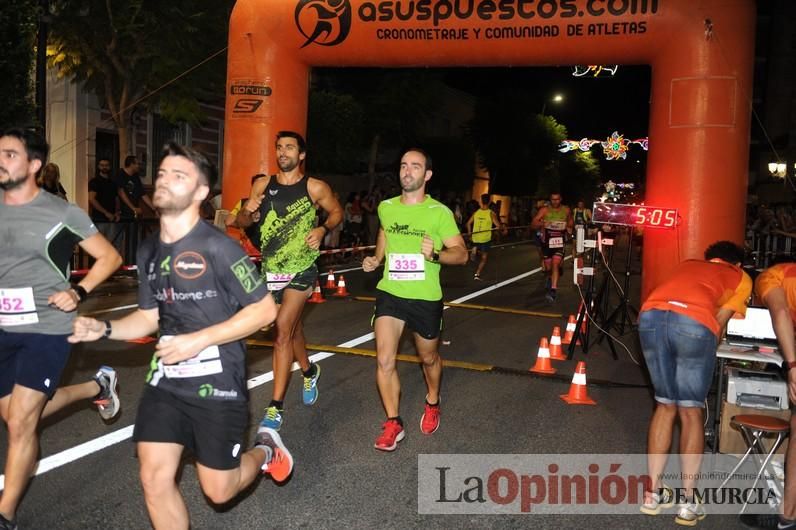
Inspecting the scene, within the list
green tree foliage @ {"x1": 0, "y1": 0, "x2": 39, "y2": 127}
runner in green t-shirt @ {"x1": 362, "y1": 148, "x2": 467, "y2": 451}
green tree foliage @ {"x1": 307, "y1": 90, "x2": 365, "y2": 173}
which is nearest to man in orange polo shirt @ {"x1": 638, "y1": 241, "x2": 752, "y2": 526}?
runner in green t-shirt @ {"x1": 362, "y1": 148, "x2": 467, "y2": 451}

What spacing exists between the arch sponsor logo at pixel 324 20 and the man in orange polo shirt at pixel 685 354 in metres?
6.81

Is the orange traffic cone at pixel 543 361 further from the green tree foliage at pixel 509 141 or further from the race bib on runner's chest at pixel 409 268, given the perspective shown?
the green tree foliage at pixel 509 141

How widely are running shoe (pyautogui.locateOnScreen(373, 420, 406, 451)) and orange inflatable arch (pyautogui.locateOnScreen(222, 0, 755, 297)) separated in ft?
15.7

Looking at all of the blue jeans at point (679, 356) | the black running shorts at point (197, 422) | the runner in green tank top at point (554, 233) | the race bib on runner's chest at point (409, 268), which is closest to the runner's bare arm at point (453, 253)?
Result: the race bib on runner's chest at point (409, 268)

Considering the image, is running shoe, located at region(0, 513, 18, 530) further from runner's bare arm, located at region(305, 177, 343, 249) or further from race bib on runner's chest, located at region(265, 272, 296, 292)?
runner's bare arm, located at region(305, 177, 343, 249)

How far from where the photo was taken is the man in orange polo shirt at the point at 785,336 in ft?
13.5

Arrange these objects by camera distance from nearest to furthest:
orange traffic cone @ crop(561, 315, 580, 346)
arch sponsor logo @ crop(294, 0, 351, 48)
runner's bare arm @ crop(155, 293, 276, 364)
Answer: runner's bare arm @ crop(155, 293, 276, 364)
orange traffic cone @ crop(561, 315, 580, 346)
arch sponsor logo @ crop(294, 0, 351, 48)

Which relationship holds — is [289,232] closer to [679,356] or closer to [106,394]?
[106,394]

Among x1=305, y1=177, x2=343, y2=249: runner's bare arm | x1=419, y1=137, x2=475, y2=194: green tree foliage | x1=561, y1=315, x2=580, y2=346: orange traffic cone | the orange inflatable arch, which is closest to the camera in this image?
x1=305, y1=177, x2=343, y2=249: runner's bare arm

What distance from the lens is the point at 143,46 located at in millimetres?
15344

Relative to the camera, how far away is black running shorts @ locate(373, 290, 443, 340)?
549cm

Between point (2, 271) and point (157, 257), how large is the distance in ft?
3.67

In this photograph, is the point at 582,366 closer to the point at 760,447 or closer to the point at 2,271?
the point at 760,447

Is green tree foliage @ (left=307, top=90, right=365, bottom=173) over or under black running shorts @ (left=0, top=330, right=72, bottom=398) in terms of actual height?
over
